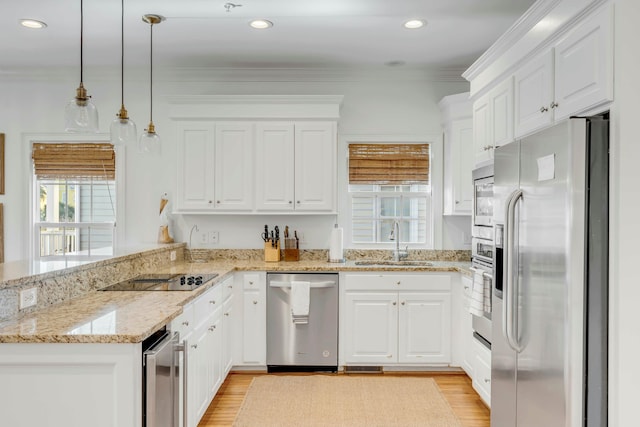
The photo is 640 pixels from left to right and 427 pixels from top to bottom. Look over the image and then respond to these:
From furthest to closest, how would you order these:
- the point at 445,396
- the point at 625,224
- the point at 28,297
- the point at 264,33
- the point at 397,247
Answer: the point at 397,247, the point at 264,33, the point at 445,396, the point at 28,297, the point at 625,224

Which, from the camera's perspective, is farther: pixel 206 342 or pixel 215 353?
pixel 215 353

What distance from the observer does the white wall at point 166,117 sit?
14.7 ft

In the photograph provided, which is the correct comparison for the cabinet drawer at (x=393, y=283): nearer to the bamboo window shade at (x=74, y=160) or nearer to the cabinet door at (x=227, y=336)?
the cabinet door at (x=227, y=336)

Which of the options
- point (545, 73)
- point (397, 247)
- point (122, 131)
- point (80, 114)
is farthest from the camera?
point (397, 247)

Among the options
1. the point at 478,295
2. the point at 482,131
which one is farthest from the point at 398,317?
the point at 482,131

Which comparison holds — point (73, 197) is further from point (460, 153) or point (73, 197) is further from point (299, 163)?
point (460, 153)

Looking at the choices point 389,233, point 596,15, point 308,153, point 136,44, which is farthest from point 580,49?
point 136,44

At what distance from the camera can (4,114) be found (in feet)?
14.8

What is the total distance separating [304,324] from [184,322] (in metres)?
1.59

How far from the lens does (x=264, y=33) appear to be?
142 inches

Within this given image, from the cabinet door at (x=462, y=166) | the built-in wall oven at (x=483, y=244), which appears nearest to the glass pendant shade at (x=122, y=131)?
the built-in wall oven at (x=483, y=244)

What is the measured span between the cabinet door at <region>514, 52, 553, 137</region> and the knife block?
2.33m

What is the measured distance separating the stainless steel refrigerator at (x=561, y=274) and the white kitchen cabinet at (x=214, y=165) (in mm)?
2599

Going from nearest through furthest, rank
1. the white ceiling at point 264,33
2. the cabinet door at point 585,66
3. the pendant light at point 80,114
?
1. the cabinet door at point 585,66
2. the pendant light at point 80,114
3. the white ceiling at point 264,33
